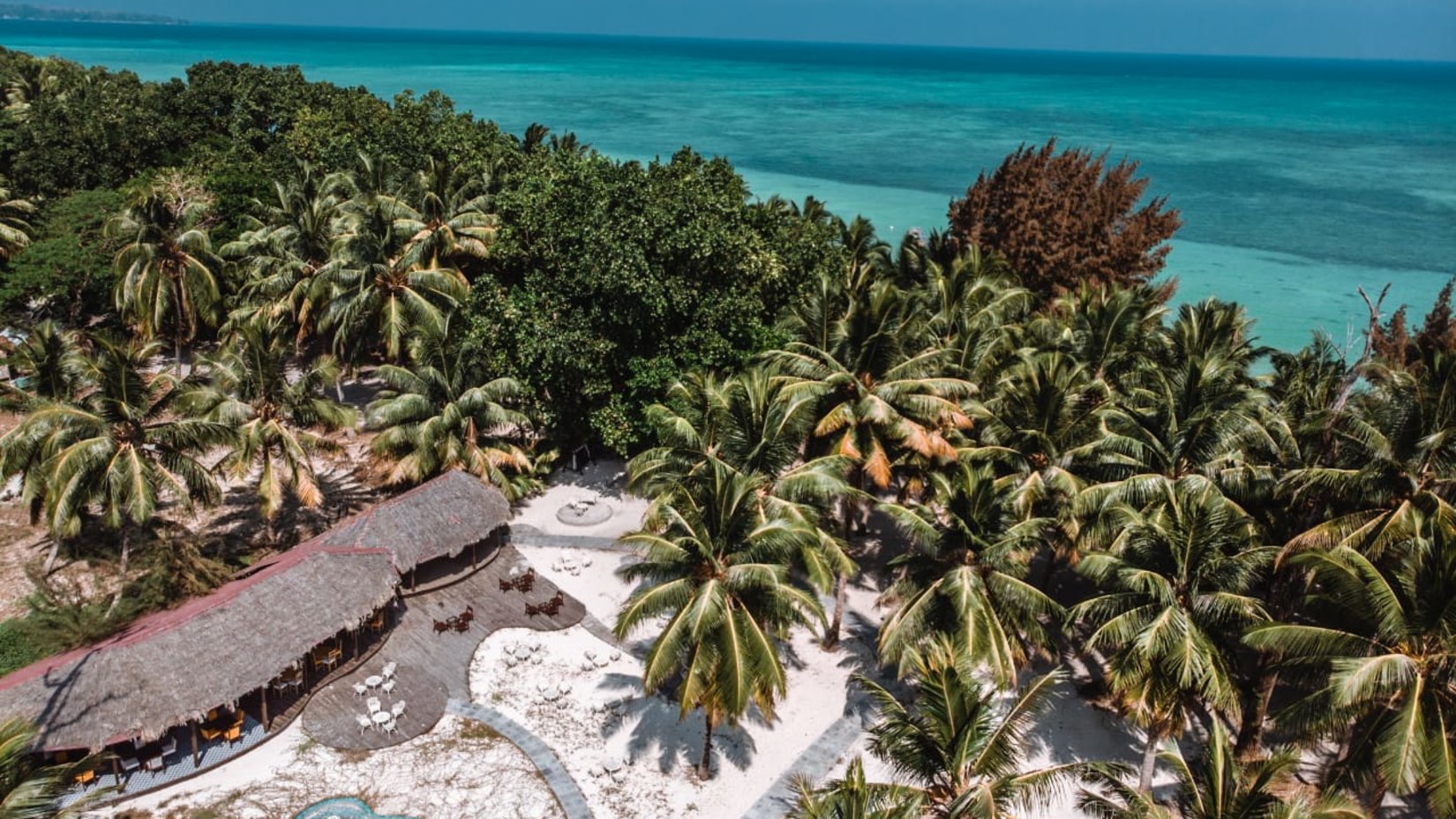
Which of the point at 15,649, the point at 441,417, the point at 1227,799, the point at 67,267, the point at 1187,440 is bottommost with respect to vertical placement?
the point at 15,649

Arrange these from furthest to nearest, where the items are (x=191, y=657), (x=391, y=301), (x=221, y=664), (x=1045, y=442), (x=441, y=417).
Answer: (x=391, y=301)
(x=441, y=417)
(x=1045, y=442)
(x=221, y=664)
(x=191, y=657)

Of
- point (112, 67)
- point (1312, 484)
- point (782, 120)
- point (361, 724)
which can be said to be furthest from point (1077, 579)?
point (112, 67)

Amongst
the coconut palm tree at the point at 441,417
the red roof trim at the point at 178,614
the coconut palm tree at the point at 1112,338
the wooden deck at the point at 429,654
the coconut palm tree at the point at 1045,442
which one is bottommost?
the wooden deck at the point at 429,654

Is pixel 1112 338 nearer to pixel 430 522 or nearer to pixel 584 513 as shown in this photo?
pixel 584 513

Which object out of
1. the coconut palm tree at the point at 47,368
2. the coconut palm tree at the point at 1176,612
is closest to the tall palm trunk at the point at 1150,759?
the coconut palm tree at the point at 1176,612

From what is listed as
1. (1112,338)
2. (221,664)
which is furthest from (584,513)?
(1112,338)

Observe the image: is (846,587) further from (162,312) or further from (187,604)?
(162,312)

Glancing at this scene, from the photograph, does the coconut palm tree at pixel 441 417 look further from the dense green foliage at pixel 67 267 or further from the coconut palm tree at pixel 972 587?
the dense green foliage at pixel 67 267
